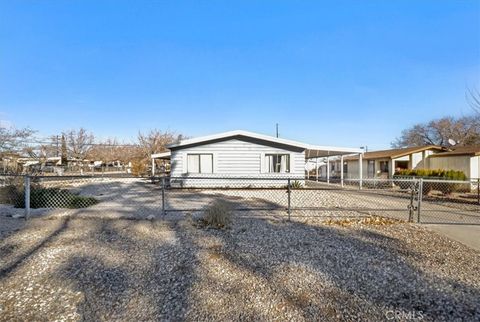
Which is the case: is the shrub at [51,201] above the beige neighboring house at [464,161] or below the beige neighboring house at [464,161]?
below

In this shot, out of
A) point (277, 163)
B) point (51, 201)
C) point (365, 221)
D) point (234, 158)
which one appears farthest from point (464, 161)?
point (51, 201)

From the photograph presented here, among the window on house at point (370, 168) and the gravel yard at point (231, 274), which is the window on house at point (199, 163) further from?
the window on house at point (370, 168)

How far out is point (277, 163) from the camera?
16047 millimetres

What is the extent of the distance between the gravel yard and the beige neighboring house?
1542cm

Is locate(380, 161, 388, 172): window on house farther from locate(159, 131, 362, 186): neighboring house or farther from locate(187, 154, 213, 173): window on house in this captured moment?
locate(187, 154, 213, 173): window on house


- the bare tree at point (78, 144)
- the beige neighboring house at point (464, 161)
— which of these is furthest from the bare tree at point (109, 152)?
the beige neighboring house at point (464, 161)

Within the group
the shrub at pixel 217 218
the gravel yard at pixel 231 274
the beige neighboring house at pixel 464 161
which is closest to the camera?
the gravel yard at pixel 231 274

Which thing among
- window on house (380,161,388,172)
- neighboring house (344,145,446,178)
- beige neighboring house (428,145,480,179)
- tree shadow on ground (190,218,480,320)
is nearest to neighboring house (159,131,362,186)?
tree shadow on ground (190,218,480,320)

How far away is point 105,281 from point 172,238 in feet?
5.76

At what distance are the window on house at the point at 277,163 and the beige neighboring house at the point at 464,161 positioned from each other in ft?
37.6

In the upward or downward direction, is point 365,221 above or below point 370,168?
below

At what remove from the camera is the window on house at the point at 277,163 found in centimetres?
1595

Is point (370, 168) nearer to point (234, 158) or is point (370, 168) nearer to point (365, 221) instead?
point (234, 158)

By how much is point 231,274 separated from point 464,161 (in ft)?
66.5
